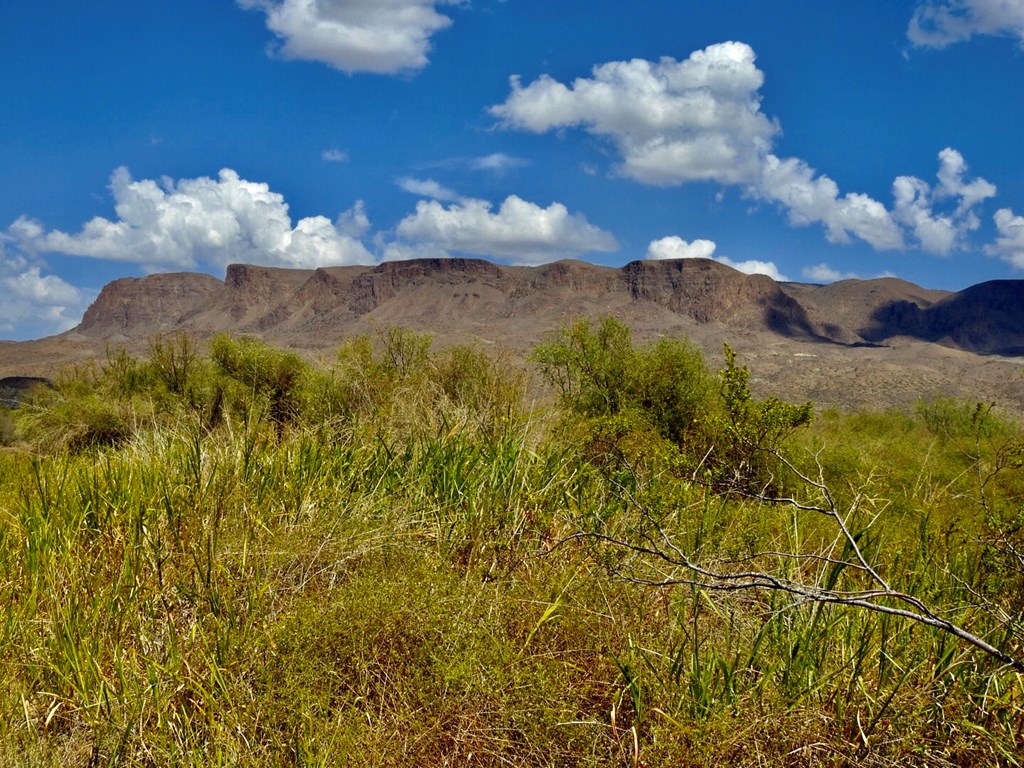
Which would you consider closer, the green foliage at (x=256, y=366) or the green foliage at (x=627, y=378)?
the green foliage at (x=627, y=378)

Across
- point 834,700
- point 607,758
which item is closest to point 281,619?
point 607,758

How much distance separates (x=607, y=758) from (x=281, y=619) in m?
1.92

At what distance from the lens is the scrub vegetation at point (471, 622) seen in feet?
10.7

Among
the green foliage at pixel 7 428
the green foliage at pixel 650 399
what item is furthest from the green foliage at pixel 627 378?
the green foliage at pixel 7 428

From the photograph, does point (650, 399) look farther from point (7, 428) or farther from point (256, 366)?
point (7, 428)

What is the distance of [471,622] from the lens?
12.9 ft

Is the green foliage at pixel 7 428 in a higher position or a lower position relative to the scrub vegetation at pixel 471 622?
lower

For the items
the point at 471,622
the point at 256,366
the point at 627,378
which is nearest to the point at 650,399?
the point at 627,378

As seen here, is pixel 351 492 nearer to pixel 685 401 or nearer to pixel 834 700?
pixel 834 700

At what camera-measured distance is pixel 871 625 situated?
3975 millimetres

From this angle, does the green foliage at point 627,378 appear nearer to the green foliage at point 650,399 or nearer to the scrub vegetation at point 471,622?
the green foliage at point 650,399

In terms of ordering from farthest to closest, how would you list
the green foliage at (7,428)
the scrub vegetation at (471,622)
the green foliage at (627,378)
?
the green foliage at (7,428) → the green foliage at (627,378) → the scrub vegetation at (471,622)

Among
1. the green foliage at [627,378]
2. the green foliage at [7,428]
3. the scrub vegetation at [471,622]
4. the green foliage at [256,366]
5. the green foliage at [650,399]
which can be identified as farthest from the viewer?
the green foliage at [7,428]

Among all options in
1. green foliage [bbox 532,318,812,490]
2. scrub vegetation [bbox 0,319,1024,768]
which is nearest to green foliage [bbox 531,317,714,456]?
green foliage [bbox 532,318,812,490]
